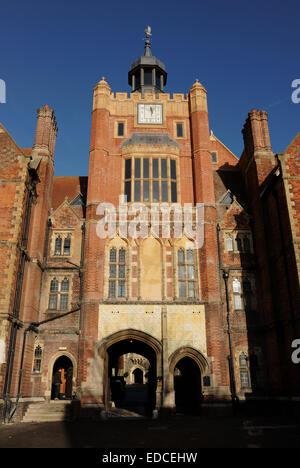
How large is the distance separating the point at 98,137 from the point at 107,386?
16.2 meters

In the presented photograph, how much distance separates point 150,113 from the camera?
93.7 ft

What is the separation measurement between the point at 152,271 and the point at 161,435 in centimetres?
1067

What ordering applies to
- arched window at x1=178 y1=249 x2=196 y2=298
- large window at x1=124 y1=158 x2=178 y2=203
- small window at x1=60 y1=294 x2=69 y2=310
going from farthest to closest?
large window at x1=124 y1=158 x2=178 y2=203 < small window at x1=60 y1=294 x2=69 y2=310 < arched window at x1=178 y1=249 x2=196 y2=298

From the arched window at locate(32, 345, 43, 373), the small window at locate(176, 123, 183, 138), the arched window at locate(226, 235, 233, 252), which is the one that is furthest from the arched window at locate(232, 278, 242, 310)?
the arched window at locate(32, 345, 43, 373)

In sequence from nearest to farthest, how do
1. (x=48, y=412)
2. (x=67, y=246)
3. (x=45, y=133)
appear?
(x=48, y=412)
(x=67, y=246)
(x=45, y=133)

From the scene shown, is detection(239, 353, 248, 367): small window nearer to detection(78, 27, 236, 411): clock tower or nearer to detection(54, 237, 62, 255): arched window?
detection(78, 27, 236, 411): clock tower

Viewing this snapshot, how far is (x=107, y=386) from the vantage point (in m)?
22.2

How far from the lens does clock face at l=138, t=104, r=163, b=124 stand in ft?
92.8

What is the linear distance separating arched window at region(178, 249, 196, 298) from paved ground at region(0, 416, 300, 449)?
7195 millimetres

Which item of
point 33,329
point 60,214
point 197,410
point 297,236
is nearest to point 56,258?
point 60,214

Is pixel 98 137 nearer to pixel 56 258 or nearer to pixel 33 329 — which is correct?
pixel 56 258

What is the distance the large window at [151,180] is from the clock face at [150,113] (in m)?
3.50

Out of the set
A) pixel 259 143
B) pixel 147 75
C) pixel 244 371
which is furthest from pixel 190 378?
pixel 147 75

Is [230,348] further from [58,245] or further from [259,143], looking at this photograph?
[259,143]
